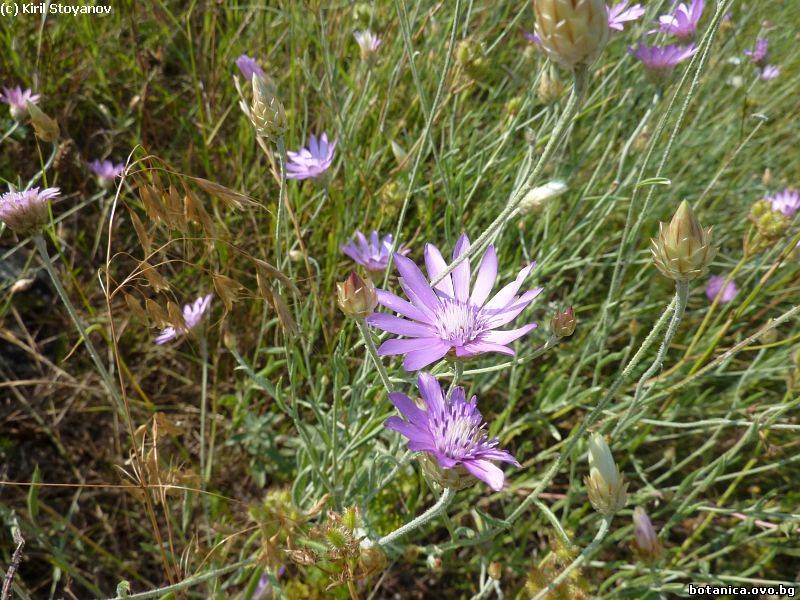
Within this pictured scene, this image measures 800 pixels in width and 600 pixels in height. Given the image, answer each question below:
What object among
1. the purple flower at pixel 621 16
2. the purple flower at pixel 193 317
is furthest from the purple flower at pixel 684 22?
the purple flower at pixel 193 317

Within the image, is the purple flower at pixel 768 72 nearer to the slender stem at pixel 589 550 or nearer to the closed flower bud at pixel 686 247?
the closed flower bud at pixel 686 247

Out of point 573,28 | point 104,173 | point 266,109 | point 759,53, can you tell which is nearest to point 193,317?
point 266,109

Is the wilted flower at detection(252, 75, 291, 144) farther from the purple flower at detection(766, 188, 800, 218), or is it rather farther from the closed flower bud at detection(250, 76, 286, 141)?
the purple flower at detection(766, 188, 800, 218)

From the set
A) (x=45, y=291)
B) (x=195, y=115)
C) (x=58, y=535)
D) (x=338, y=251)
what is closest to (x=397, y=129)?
(x=338, y=251)

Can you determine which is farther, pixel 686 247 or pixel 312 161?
pixel 312 161

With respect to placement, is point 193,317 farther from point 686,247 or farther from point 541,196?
point 686,247

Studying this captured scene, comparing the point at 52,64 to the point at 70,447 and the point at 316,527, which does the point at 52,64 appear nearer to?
the point at 70,447
